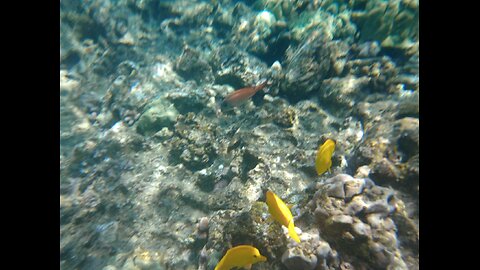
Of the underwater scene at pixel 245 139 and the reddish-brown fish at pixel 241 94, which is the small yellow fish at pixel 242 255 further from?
the reddish-brown fish at pixel 241 94

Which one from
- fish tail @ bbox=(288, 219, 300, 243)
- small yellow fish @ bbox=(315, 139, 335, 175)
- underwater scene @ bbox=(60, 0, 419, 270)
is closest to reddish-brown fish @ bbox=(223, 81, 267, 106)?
underwater scene @ bbox=(60, 0, 419, 270)

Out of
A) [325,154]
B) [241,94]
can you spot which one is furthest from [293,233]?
[241,94]

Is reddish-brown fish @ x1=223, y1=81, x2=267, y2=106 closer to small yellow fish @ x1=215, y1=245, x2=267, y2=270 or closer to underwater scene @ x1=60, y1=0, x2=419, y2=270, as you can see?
underwater scene @ x1=60, y1=0, x2=419, y2=270

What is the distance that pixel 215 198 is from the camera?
4.38 m

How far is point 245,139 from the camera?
15.6ft

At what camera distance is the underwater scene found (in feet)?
9.33

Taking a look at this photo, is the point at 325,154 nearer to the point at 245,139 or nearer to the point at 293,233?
the point at 293,233

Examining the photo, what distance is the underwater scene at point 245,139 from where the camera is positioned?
A: 284 cm

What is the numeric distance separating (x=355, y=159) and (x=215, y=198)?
7.10 ft
